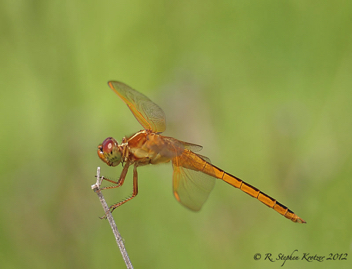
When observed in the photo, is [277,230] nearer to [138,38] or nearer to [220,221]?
[220,221]

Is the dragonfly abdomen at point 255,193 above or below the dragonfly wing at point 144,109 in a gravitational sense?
below

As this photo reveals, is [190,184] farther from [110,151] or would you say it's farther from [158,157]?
[110,151]

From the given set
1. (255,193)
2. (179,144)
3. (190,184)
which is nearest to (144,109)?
(179,144)

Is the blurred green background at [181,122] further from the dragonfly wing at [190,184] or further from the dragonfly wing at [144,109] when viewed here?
the dragonfly wing at [190,184]

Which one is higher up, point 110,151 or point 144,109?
point 144,109

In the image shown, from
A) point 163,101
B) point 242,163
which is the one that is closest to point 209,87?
point 163,101

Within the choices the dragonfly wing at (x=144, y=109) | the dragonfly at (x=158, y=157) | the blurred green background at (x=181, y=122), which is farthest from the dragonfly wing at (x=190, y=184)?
the blurred green background at (x=181, y=122)
